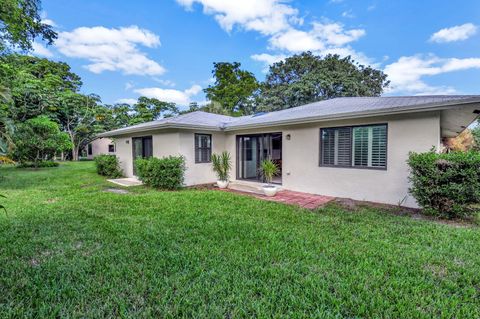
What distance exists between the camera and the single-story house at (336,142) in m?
6.09

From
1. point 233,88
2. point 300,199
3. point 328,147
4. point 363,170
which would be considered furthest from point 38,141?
point 233,88

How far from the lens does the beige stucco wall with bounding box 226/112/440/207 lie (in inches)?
239

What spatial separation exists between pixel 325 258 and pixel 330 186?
4.81m

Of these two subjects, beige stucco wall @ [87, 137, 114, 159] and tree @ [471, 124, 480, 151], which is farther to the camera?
beige stucco wall @ [87, 137, 114, 159]

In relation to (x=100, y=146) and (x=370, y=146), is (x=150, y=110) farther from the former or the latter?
(x=370, y=146)

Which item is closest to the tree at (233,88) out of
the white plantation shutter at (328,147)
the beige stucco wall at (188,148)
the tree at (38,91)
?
the tree at (38,91)

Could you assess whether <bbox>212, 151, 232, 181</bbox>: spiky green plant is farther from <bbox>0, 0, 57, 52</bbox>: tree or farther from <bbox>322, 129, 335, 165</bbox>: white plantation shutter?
<bbox>0, 0, 57, 52</bbox>: tree

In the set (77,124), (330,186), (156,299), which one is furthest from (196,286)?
(77,124)

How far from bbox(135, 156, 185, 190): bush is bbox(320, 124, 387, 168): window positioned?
17.3 feet

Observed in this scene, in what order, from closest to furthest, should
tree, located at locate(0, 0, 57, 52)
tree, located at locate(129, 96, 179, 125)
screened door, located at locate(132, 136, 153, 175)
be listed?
tree, located at locate(0, 0, 57, 52) → screened door, located at locate(132, 136, 153, 175) → tree, located at locate(129, 96, 179, 125)

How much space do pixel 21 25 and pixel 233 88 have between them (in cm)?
2289

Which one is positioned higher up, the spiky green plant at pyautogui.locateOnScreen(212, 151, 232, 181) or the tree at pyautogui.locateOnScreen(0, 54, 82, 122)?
the tree at pyautogui.locateOnScreen(0, 54, 82, 122)

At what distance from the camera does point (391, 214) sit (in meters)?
5.67

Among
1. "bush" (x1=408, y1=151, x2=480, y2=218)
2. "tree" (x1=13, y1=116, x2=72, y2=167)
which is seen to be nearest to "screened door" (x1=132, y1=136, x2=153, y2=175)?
"tree" (x1=13, y1=116, x2=72, y2=167)
